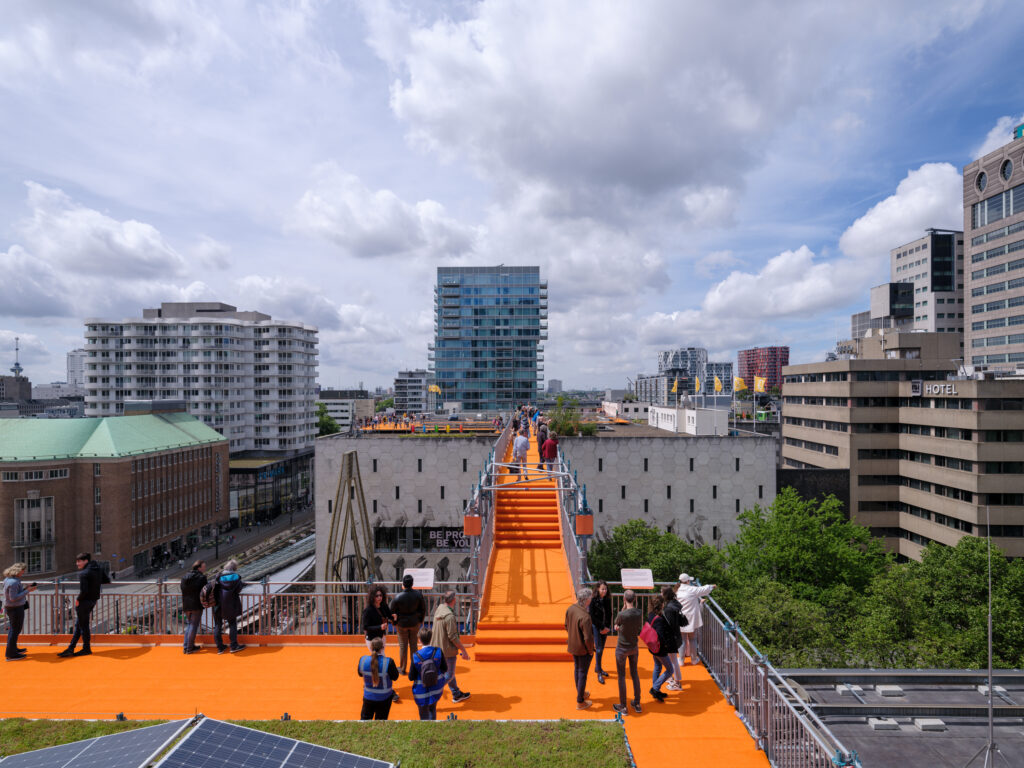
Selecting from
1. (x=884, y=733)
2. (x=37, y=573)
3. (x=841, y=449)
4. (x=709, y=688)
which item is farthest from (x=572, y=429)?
(x=37, y=573)

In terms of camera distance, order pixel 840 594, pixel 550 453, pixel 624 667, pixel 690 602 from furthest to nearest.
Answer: pixel 840 594, pixel 550 453, pixel 690 602, pixel 624 667

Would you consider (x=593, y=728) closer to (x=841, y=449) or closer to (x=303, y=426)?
(x=841, y=449)

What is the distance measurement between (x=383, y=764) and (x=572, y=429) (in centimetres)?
3707

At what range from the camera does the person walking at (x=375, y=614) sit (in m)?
8.13

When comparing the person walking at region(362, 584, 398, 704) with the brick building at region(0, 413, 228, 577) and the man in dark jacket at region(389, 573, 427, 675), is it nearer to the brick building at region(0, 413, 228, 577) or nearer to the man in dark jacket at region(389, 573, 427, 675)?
the man in dark jacket at region(389, 573, 427, 675)

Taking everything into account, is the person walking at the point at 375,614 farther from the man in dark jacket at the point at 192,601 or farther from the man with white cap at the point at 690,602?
the man with white cap at the point at 690,602

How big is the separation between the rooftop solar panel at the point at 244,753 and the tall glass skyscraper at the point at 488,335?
11790 cm

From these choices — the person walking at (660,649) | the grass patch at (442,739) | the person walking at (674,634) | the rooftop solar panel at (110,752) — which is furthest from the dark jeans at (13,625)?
the person walking at (674,634)

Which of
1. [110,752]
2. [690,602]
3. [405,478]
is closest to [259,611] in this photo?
[110,752]

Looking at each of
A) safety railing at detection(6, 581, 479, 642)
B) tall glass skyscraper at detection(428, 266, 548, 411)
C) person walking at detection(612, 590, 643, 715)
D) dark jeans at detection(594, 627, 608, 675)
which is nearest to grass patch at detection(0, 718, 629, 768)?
person walking at detection(612, 590, 643, 715)

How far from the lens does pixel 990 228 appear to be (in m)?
74.9

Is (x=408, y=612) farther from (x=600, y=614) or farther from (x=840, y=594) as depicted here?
(x=840, y=594)

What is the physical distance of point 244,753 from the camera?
500cm

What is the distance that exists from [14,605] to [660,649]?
10985 mm
